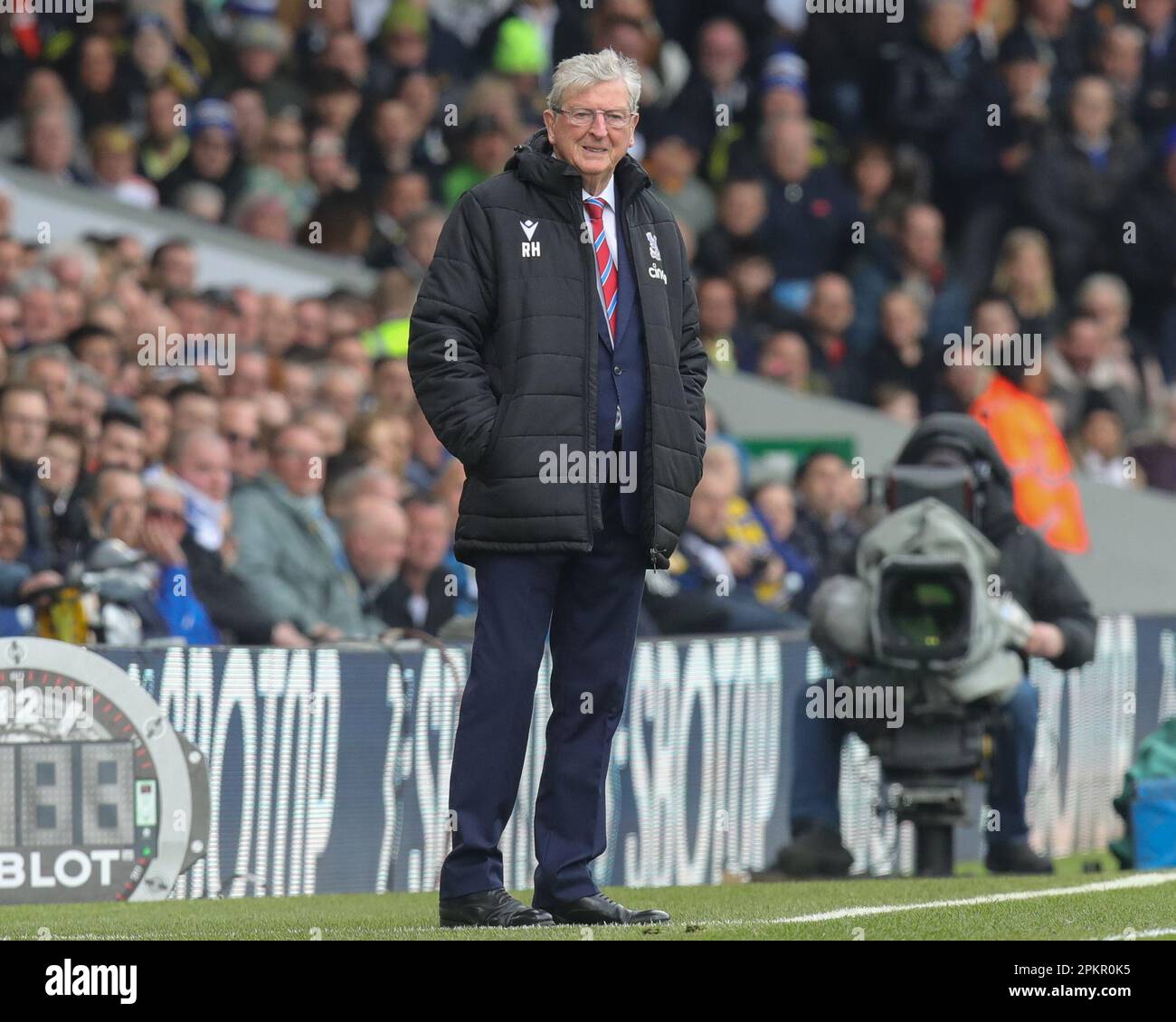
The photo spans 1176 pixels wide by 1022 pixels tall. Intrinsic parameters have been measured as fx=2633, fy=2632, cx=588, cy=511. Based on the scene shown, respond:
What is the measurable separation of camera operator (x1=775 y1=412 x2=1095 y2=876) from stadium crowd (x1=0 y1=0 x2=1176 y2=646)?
1340 millimetres

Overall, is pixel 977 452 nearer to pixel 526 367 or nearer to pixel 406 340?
pixel 526 367

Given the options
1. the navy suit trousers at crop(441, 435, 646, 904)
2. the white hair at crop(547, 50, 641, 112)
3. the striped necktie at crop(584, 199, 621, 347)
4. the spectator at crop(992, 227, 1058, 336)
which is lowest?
the navy suit trousers at crop(441, 435, 646, 904)

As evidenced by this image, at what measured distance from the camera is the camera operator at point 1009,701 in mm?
8672

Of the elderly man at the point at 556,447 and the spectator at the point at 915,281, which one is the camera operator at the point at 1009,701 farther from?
the spectator at the point at 915,281

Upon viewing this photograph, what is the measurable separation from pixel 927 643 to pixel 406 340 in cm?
379

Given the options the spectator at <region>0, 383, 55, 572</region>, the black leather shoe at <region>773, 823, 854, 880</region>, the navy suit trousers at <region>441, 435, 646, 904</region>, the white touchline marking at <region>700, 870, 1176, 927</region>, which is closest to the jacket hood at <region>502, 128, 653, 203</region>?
the navy suit trousers at <region>441, 435, 646, 904</region>

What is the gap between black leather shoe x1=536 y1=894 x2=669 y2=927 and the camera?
19.4 ft

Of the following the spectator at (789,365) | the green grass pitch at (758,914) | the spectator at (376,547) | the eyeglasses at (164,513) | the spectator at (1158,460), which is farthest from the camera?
the spectator at (1158,460)

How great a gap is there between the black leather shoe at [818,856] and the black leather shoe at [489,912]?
2.89m

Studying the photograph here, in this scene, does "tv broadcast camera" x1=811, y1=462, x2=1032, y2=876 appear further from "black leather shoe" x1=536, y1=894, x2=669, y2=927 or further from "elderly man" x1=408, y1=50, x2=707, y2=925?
"black leather shoe" x1=536, y1=894, x2=669, y2=927

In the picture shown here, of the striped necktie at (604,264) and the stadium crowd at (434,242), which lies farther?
the stadium crowd at (434,242)

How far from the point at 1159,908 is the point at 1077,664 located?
283 cm

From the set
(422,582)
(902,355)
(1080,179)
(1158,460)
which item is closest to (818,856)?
(422,582)

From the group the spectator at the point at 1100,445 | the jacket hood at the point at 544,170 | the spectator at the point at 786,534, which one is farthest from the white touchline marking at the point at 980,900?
the spectator at the point at 1100,445
